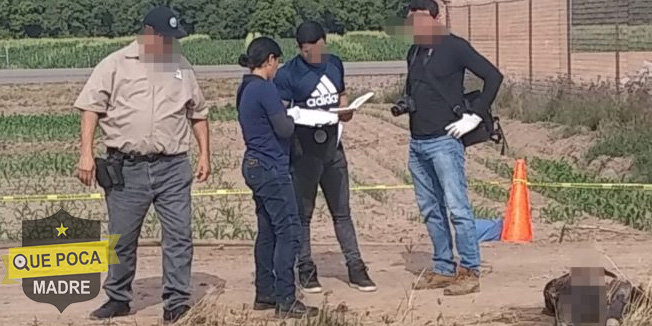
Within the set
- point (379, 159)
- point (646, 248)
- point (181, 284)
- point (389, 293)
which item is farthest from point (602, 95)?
point (181, 284)

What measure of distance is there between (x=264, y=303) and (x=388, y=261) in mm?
2165

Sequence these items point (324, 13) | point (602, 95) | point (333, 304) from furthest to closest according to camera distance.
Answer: point (324, 13)
point (602, 95)
point (333, 304)

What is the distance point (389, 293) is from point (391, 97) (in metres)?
22.6

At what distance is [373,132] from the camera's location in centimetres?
2317

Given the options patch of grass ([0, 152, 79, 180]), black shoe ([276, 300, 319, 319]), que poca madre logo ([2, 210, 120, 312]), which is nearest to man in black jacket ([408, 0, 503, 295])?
black shoe ([276, 300, 319, 319])

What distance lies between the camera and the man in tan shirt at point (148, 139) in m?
7.61

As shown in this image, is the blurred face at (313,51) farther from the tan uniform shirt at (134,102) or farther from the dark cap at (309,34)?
the tan uniform shirt at (134,102)

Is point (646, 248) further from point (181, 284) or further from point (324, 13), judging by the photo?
point (324, 13)

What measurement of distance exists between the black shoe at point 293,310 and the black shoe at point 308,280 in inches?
35.7

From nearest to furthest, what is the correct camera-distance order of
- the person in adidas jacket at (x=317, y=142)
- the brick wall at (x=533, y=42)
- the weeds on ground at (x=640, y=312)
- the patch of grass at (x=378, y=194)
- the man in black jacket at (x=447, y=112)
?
the weeds on ground at (x=640, y=312), the man in black jacket at (x=447, y=112), the person in adidas jacket at (x=317, y=142), the patch of grass at (x=378, y=194), the brick wall at (x=533, y=42)

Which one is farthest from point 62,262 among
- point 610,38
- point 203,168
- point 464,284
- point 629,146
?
point 610,38

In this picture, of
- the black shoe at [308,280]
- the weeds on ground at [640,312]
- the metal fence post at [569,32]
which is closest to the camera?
the weeds on ground at [640,312]

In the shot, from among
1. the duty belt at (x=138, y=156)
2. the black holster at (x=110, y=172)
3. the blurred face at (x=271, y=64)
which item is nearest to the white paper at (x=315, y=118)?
the blurred face at (x=271, y=64)

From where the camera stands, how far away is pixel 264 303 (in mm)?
8195
